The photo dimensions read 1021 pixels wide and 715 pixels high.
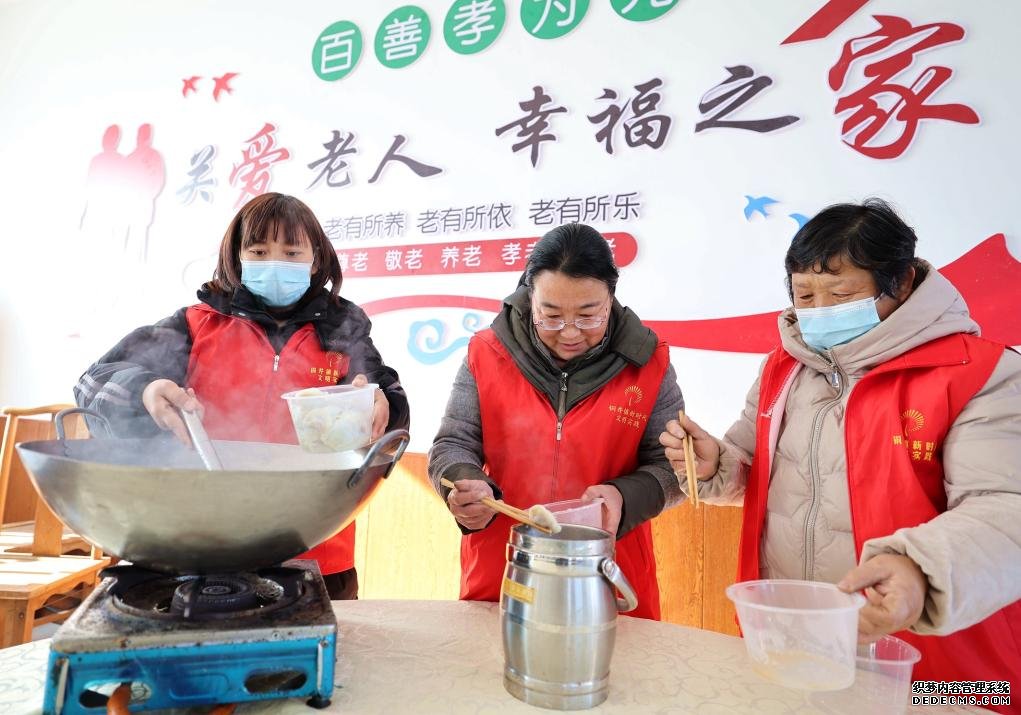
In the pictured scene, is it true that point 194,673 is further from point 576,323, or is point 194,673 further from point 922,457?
point 922,457

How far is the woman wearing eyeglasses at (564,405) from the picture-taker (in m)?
1.72

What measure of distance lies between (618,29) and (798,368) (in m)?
1.93

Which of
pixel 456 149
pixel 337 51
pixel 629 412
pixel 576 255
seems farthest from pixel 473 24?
pixel 629 412

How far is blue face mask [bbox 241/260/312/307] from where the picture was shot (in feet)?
6.18

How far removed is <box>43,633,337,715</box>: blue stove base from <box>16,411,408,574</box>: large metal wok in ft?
0.43

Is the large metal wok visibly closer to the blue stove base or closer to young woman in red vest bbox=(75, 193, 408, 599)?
the blue stove base

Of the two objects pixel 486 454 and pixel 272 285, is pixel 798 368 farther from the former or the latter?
pixel 272 285

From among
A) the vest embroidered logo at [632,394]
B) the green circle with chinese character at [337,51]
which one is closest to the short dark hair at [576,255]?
the vest embroidered logo at [632,394]

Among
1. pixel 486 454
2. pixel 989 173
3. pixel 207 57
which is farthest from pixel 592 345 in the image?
pixel 207 57

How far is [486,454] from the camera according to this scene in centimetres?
188

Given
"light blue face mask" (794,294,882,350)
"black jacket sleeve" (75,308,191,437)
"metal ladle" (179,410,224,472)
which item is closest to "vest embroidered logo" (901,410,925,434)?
"light blue face mask" (794,294,882,350)

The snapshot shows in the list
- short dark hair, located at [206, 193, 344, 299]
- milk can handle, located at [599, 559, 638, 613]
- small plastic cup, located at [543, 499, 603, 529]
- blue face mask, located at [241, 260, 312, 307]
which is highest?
short dark hair, located at [206, 193, 344, 299]

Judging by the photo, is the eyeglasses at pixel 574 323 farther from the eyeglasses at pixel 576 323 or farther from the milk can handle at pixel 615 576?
the milk can handle at pixel 615 576

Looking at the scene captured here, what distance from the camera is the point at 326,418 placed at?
54.6 inches
